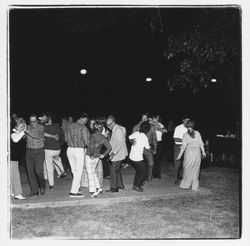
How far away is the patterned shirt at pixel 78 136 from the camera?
9102 millimetres

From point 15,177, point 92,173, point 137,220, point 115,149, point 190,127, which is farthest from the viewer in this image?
point 190,127

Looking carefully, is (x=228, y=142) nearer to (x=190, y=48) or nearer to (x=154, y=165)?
(x=154, y=165)

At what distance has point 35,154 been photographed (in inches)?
361

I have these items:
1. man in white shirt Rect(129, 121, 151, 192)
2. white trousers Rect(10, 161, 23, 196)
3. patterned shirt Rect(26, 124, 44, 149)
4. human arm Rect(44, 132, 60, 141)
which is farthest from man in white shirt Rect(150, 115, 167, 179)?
white trousers Rect(10, 161, 23, 196)

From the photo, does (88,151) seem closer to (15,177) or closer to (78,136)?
(78,136)

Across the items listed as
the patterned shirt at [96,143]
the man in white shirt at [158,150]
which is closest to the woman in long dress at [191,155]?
the man in white shirt at [158,150]

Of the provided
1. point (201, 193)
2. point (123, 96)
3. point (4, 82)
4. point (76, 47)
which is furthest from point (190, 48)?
point (123, 96)

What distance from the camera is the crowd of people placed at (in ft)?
29.8

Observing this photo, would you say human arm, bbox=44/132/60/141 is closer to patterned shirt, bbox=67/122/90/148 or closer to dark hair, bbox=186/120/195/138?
patterned shirt, bbox=67/122/90/148

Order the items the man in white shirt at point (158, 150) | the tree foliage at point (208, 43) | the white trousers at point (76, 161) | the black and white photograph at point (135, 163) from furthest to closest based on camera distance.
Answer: the man in white shirt at point (158, 150) < the white trousers at point (76, 161) < the tree foliage at point (208, 43) < the black and white photograph at point (135, 163)

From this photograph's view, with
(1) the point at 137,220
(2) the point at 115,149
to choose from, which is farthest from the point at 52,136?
(1) the point at 137,220

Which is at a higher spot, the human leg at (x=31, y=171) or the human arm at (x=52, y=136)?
the human arm at (x=52, y=136)

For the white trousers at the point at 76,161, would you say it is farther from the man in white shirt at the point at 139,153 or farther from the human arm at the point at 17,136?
the man in white shirt at the point at 139,153

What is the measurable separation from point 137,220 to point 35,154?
109 inches
